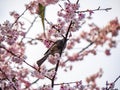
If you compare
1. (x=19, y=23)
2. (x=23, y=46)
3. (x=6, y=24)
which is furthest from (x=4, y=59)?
(x=6, y=24)

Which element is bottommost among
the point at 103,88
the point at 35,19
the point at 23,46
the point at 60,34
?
the point at 103,88

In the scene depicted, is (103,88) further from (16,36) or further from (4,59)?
(4,59)

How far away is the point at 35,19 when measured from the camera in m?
7.20

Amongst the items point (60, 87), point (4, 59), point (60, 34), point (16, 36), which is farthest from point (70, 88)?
point (4, 59)

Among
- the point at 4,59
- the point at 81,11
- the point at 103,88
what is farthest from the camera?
the point at 4,59

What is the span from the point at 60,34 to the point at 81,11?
568 millimetres

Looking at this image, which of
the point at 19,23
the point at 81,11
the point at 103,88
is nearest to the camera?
the point at 81,11

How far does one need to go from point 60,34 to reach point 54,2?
0.82 meters

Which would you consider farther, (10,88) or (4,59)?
(4,59)

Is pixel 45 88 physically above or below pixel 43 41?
below

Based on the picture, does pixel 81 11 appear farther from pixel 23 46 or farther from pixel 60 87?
pixel 23 46

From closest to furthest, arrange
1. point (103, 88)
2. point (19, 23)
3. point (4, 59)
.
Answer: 1. point (103, 88)
2. point (19, 23)
3. point (4, 59)

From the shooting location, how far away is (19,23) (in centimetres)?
623

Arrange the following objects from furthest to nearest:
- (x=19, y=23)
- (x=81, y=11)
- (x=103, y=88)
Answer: (x=19, y=23) → (x=103, y=88) → (x=81, y=11)
